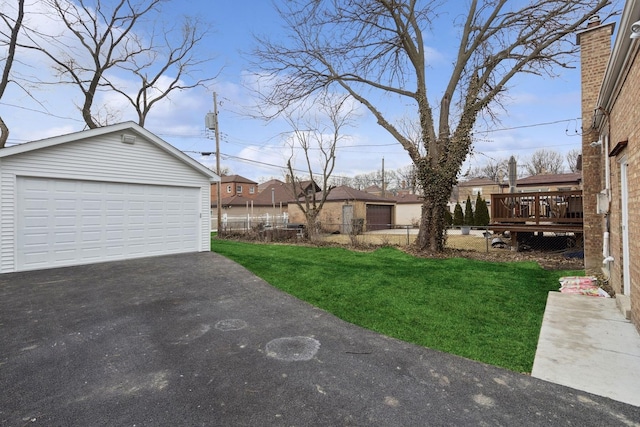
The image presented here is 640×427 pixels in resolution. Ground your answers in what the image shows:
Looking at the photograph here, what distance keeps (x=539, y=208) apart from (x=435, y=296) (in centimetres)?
741

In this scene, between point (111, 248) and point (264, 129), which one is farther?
point (264, 129)

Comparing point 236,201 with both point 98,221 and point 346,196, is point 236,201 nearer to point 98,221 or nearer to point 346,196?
point 346,196

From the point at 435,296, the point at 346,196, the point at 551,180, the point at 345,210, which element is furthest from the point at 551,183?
the point at 435,296

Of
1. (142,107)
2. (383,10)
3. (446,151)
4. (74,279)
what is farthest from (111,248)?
(142,107)

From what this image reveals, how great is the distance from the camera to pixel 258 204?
3241cm

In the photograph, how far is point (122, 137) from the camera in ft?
29.6

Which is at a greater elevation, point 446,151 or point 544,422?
point 446,151

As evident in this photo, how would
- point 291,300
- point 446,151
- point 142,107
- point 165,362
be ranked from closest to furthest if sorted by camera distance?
point 165,362 → point 291,300 → point 446,151 → point 142,107

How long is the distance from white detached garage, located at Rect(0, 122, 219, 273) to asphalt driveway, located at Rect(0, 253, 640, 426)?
3.12m

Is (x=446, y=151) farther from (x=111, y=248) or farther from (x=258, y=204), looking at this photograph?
(x=258, y=204)

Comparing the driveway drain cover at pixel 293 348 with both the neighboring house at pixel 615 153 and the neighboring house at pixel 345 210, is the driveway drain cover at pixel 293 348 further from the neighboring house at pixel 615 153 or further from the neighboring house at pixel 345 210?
the neighboring house at pixel 345 210

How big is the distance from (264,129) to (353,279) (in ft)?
32.6

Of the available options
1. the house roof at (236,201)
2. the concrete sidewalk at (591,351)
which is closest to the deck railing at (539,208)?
the concrete sidewalk at (591,351)

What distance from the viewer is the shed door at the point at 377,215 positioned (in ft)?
80.9
